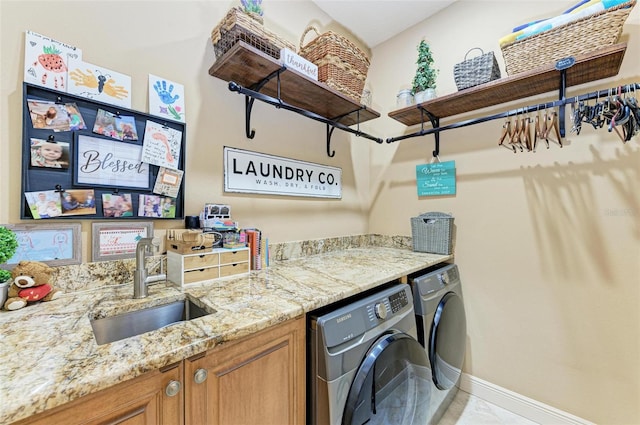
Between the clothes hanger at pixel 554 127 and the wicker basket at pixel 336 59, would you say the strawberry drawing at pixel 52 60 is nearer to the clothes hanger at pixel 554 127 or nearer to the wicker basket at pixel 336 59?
A: the wicker basket at pixel 336 59

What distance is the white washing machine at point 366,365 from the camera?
893mm

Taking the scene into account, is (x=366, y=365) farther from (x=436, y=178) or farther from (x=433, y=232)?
(x=436, y=178)

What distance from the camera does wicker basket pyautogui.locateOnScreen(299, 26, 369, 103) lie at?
148cm

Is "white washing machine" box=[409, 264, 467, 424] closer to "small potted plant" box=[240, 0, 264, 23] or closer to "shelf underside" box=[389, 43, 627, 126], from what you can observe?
"shelf underside" box=[389, 43, 627, 126]

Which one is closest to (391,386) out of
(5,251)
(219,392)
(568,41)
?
(219,392)

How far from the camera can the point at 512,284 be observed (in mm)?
1645

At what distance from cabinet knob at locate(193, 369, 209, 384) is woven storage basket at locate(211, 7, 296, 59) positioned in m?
1.31

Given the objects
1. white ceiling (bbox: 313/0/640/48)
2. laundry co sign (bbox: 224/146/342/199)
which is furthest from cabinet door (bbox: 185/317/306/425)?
white ceiling (bbox: 313/0/640/48)

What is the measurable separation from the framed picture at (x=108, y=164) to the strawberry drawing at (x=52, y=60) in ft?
0.81

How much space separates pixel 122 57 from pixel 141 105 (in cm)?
20

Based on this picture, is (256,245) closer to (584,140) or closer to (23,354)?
(23,354)

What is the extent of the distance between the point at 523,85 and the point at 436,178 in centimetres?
72

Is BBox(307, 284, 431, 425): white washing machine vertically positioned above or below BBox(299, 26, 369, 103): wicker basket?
below

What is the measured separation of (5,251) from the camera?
2.60 ft
